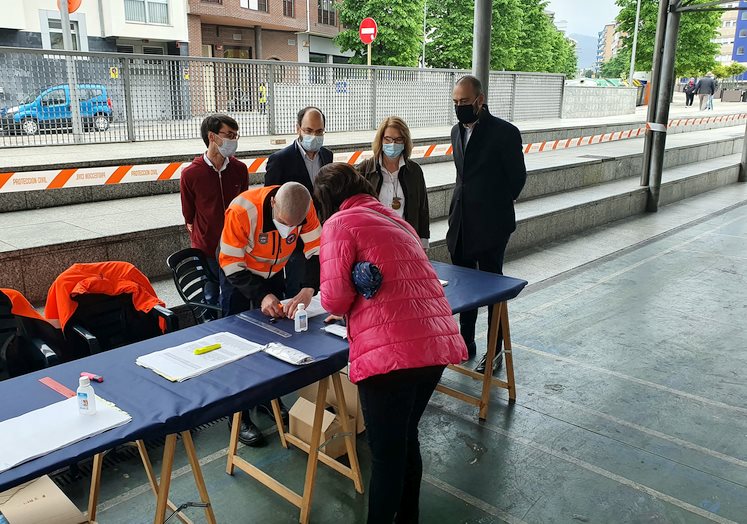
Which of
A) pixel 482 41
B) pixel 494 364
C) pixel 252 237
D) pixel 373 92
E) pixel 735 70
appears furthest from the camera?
pixel 735 70

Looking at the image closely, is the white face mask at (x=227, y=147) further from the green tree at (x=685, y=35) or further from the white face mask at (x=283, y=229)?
the green tree at (x=685, y=35)

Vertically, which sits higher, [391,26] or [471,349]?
[391,26]

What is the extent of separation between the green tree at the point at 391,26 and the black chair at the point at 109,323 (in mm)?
25864

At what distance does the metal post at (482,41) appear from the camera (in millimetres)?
6266

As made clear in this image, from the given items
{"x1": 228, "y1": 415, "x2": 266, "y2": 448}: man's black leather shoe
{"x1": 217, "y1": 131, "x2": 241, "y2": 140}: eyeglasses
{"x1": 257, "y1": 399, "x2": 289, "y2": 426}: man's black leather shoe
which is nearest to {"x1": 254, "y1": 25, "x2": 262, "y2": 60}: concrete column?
{"x1": 217, "y1": 131, "x2": 241, "y2": 140}: eyeglasses

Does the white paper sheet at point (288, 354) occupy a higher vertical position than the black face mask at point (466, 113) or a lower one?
lower

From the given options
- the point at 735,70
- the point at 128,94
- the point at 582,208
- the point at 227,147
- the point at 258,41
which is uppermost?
the point at 258,41

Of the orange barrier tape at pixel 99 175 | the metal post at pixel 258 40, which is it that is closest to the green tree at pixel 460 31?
the metal post at pixel 258 40

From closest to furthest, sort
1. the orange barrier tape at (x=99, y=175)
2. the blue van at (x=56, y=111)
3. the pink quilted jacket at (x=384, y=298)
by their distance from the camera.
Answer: the pink quilted jacket at (x=384, y=298) → the orange barrier tape at (x=99, y=175) → the blue van at (x=56, y=111)

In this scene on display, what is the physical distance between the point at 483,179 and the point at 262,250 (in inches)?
70.6

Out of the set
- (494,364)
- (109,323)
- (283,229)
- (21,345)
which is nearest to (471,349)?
(494,364)

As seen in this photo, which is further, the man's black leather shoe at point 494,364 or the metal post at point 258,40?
the metal post at point 258,40

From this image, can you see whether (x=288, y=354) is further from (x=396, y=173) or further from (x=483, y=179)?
(x=483, y=179)

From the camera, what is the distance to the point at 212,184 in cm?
453
